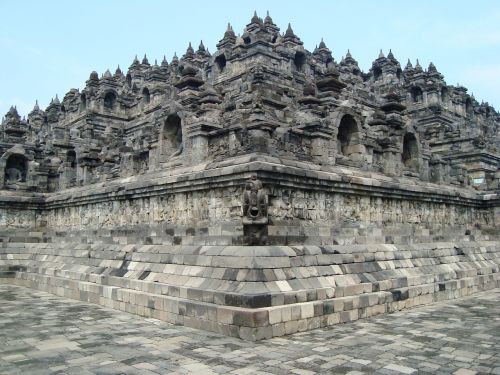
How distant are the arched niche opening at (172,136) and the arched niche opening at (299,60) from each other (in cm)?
1057

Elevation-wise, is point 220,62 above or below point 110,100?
below

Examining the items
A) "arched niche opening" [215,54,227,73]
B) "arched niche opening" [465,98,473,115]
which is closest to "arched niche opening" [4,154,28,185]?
"arched niche opening" [215,54,227,73]

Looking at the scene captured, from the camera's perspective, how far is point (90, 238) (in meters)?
18.0

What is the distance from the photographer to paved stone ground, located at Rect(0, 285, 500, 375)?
751 cm

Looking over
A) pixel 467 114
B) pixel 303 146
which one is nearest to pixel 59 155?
pixel 303 146

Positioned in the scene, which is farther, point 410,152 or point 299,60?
point 299,60

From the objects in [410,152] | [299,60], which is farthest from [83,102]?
[410,152]

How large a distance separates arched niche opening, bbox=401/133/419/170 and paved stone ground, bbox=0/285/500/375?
718 cm

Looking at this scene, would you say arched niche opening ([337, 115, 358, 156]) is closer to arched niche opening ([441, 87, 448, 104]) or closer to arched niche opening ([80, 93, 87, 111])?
arched niche opening ([80, 93, 87, 111])

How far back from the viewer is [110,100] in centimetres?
3544

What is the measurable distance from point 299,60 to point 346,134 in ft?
32.9

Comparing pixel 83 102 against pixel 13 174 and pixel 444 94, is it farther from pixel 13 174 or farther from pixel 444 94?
pixel 444 94

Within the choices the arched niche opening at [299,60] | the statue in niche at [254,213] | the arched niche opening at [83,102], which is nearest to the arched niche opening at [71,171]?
the arched niche opening at [299,60]

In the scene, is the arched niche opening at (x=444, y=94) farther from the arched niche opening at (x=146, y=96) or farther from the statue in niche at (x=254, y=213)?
the statue in niche at (x=254, y=213)
